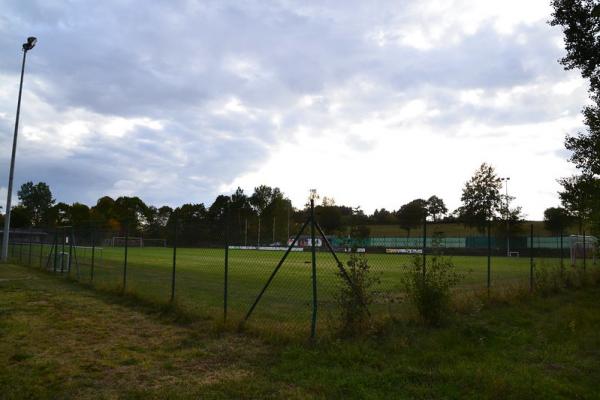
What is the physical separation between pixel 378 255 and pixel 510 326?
4.24 m

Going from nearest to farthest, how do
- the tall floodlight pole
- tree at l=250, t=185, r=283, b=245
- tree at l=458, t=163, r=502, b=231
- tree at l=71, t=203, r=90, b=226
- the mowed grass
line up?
the mowed grass
the tall floodlight pole
tree at l=458, t=163, r=502, b=231
tree at l=71, t=203, r=90, b=226
tree at l=250, t=185, r=283, b=245

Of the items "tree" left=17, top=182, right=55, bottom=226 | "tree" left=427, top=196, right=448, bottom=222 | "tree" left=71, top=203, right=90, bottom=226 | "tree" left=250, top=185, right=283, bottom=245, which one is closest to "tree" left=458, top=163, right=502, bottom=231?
"tree" left=427, top=196, right=448, bottom=222

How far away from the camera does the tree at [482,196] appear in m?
84.8

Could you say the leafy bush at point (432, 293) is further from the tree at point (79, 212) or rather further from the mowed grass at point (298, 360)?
the tree at point (79, 212)

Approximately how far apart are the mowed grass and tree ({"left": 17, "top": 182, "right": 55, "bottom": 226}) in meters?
164

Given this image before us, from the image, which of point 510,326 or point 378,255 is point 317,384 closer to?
point 510,326

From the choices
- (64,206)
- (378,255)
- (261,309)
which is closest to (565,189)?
(378,255)

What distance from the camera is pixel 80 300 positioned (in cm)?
1327

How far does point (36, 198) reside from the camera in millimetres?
155000

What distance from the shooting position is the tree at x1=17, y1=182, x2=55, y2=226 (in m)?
154

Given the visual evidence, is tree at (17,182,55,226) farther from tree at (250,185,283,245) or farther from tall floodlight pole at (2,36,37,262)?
tall floodlight pole at (2,36,37,262)

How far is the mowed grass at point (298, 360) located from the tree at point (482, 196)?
260ft

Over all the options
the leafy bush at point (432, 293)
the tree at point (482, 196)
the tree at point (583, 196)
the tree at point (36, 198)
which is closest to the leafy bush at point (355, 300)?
the leafy bush at point (432, 293)

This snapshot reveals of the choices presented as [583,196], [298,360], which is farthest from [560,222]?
[298,360]
